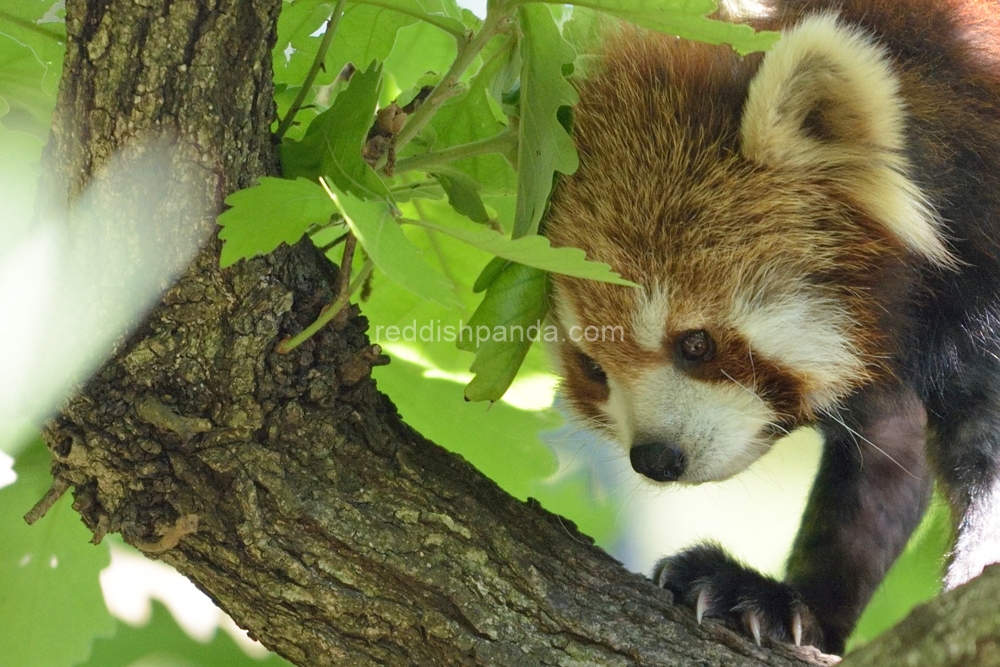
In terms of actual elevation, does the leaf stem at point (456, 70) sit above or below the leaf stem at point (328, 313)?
above

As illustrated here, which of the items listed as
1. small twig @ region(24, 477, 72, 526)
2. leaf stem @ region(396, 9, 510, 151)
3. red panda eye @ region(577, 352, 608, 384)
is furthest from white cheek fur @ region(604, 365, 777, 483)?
small twig @ region(24, 477, 72, 526)

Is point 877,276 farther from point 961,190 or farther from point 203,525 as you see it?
point 203,525

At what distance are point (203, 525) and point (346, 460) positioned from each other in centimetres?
26

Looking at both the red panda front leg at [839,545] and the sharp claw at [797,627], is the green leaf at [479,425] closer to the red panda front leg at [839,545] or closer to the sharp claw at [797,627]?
the red panda front leg at [839,545]

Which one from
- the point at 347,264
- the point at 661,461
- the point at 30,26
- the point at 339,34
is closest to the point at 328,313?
the point at 347,264

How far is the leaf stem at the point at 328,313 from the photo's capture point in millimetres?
1484

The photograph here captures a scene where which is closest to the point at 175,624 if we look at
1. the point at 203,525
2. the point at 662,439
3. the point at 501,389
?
the point at 203,525

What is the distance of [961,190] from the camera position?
2.03 meters

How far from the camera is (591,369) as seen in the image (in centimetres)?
233

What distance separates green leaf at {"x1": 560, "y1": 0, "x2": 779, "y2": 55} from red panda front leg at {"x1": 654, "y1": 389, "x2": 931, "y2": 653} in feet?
3.75

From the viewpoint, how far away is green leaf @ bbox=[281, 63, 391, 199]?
144 cm

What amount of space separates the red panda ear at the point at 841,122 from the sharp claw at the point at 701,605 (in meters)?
0.85

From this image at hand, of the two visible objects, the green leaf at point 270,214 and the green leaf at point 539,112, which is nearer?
the green leaf at point 270,214

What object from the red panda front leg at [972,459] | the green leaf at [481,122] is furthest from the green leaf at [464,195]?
the red panda front leg at [972,459]
